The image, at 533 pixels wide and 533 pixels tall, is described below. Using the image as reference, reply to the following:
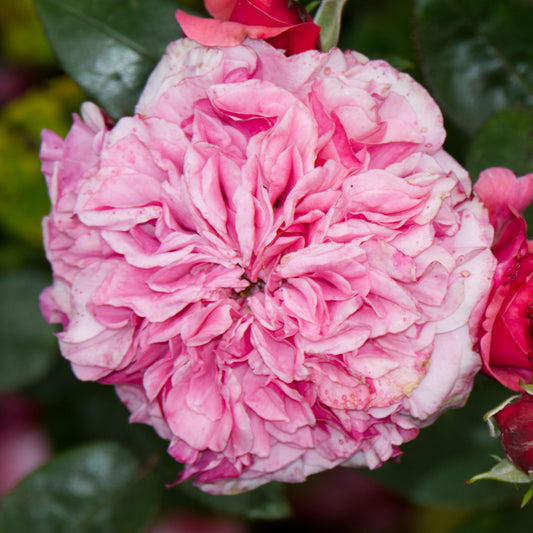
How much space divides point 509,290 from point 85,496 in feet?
1.97

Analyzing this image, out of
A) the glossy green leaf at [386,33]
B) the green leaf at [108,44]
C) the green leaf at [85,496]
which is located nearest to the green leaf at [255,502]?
the green leaf at [85,496]

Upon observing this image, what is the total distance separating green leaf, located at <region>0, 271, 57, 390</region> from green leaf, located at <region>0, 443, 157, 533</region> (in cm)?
16

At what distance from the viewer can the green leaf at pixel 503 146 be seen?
0.72m

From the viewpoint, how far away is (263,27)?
1.83ft

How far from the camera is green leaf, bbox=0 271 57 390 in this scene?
99 cm

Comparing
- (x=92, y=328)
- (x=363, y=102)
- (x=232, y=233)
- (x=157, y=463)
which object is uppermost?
(x=363, y=102)

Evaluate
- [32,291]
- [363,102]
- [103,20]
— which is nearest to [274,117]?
[363,102]

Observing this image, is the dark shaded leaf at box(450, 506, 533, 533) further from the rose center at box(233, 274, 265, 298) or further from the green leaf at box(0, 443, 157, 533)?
the rose center at box(233, 274, 265, 298)

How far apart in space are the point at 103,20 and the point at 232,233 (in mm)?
309

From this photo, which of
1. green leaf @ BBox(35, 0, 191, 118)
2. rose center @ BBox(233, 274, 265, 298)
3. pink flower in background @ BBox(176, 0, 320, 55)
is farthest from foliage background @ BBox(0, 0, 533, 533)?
rose center @ BBox(233, 274, 265, 298)

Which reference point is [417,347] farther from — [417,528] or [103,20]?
[417,528]

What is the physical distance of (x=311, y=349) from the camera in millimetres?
538

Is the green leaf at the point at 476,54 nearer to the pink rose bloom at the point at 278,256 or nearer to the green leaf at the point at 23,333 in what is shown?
the pink rose bloom at the point at 278,256

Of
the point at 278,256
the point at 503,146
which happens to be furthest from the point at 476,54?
the point at 278,256
